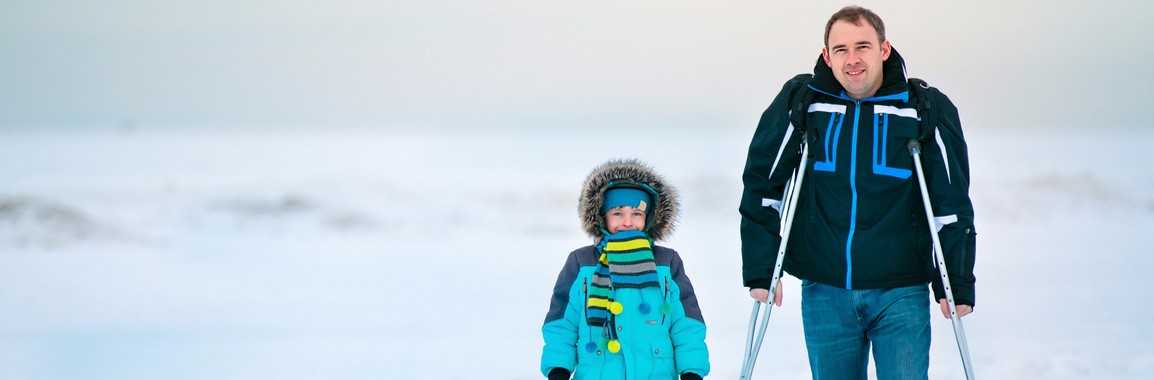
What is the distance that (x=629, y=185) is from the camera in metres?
2.96

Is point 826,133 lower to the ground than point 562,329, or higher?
higher

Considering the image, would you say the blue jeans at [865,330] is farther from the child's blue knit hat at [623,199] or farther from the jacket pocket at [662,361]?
the child's blue knit hat at [623,199]

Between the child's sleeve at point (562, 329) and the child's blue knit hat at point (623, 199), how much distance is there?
0.17 metres

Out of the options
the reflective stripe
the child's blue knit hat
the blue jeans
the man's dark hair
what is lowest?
the blue jeans

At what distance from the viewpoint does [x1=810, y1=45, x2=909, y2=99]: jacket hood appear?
2611 millimetres

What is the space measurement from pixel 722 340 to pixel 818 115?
258 centimetres

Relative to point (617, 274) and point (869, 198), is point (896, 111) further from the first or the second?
point (617, 274)

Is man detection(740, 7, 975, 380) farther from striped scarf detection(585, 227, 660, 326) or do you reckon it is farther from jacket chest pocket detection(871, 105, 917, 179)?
striped scarf detection(585, 227, 660, 326)

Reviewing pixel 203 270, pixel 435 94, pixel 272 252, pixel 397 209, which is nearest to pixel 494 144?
pixel 435 94

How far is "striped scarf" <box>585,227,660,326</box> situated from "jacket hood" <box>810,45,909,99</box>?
0.56 metres

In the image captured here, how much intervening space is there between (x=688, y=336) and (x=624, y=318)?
15cm

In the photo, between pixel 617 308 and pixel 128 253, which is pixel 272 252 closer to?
pixel 128 253

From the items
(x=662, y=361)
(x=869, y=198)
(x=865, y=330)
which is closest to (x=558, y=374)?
(x=662, y=361)

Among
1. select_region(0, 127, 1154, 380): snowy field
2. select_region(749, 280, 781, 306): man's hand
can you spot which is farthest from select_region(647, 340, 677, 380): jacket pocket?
select_region(0, 127, 1154, 380): snowy field
